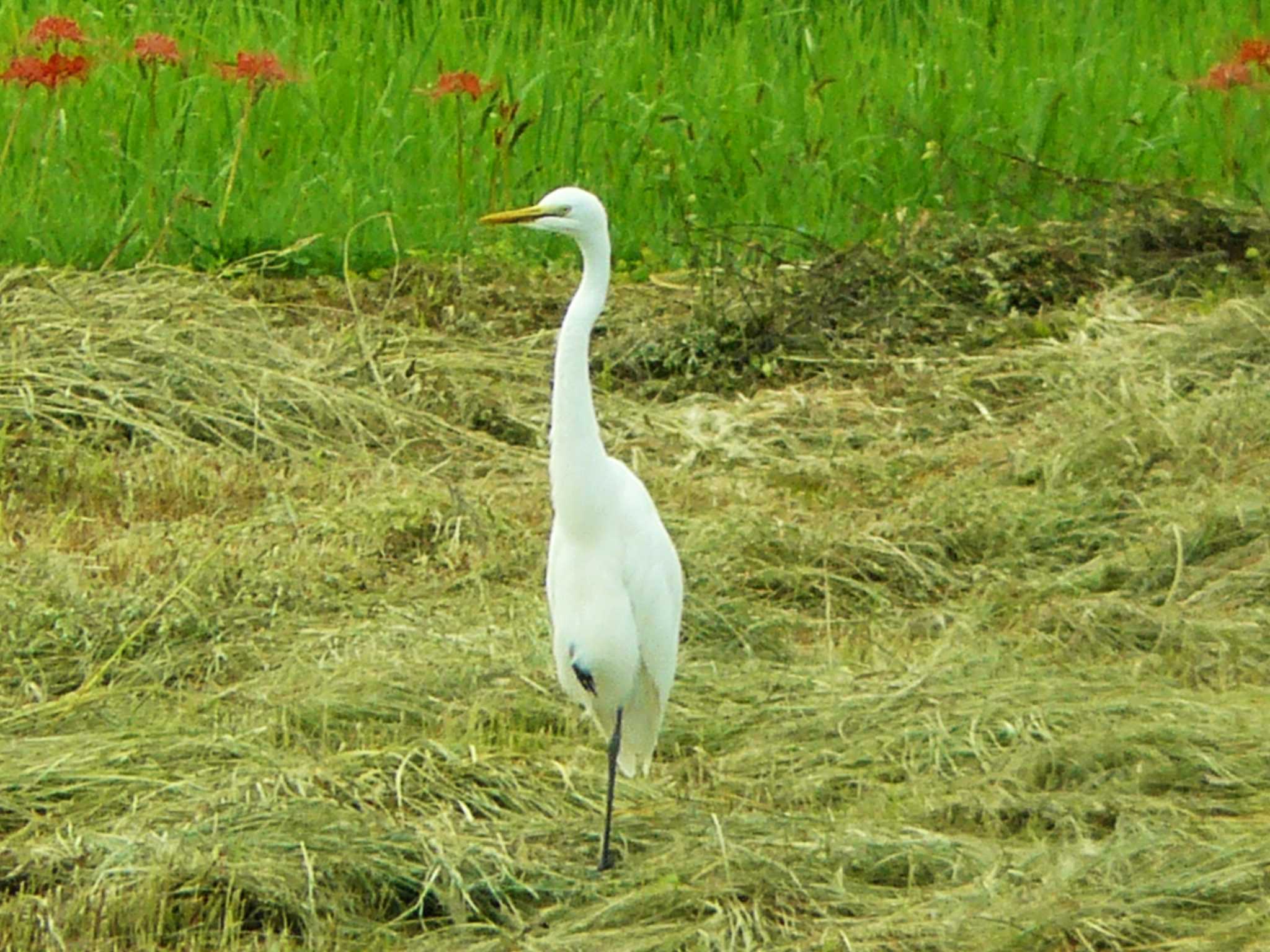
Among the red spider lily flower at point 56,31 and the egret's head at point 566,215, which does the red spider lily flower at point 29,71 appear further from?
the egret's head at point 566,215

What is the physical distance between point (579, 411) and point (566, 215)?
1.19 ft

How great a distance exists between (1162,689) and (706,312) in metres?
2.73

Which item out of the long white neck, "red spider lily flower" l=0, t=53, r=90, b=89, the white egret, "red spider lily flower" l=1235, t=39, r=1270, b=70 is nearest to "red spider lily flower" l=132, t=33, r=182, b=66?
"red spider lily flower" l=0, t=53, r=90, b=89

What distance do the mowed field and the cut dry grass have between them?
0.01 m

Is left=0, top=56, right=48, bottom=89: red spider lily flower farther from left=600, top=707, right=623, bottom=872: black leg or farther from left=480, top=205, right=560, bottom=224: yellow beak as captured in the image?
left=600, top=707, right=623, bottom=872: black leg

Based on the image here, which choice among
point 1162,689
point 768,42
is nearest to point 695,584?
point 1162,689

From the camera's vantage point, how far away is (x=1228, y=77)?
704cm

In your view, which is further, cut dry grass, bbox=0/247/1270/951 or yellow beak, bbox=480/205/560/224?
yellow beak, bbox=480/205/560/224

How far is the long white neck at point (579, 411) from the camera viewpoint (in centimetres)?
377

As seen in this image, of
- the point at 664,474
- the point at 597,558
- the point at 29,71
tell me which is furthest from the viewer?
the point at 29,71

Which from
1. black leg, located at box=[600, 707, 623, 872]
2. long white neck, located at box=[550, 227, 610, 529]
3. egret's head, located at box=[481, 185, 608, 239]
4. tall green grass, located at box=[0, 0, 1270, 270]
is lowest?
tall green grass, located at box=[0, 0, 1270, 270]

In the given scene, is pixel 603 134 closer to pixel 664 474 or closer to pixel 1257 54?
pixel 1257 54

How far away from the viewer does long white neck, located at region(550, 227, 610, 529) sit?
3.77 metres

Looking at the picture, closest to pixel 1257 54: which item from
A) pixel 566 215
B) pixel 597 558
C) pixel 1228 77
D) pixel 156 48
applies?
pixel 1228 77
